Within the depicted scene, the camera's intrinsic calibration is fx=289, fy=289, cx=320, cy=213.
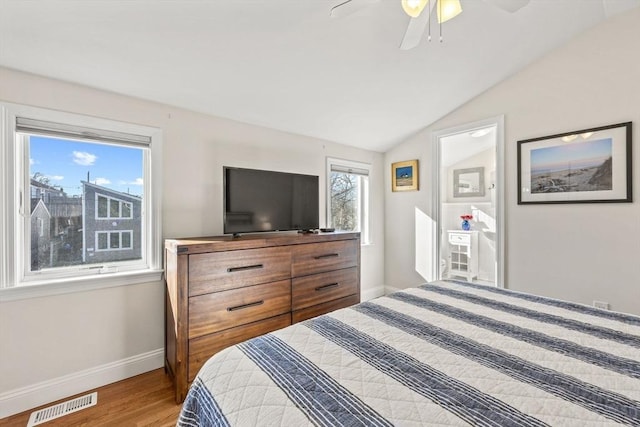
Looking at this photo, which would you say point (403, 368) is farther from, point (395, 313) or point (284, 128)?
point (284, 128)

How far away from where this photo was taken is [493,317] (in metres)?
1.41

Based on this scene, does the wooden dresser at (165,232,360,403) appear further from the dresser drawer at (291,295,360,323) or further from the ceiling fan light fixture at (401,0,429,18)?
the ceiling fan light fixture at (401,0,429,18)

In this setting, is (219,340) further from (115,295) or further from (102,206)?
(102,206)

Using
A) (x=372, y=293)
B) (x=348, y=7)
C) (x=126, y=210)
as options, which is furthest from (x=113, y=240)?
(x=372, y=293)

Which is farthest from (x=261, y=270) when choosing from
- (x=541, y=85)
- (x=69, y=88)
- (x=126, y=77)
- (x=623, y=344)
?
(x=541, y=85)

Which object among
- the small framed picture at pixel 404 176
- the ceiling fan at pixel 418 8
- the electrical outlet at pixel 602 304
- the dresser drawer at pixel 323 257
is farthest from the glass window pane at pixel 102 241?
the electrical outlet at pixel 602 304

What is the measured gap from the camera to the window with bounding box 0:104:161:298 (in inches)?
72.1

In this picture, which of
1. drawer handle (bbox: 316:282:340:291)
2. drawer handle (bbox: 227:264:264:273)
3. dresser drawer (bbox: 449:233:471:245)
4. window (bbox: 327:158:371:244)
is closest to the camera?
drawer handle (bbox: 227:264:264:273)

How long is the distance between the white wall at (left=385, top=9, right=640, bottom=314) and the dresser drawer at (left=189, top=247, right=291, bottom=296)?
2304 millimetres

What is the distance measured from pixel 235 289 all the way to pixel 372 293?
7.80ft

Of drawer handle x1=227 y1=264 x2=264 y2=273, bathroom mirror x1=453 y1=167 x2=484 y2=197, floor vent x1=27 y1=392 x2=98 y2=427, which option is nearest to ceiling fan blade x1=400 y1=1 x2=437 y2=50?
drawer handle x1=227 y1=264 x2=264 y2=273

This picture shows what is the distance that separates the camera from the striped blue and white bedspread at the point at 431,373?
2.48 ft

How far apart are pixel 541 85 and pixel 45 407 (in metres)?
4.58

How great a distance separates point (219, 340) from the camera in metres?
2.06
